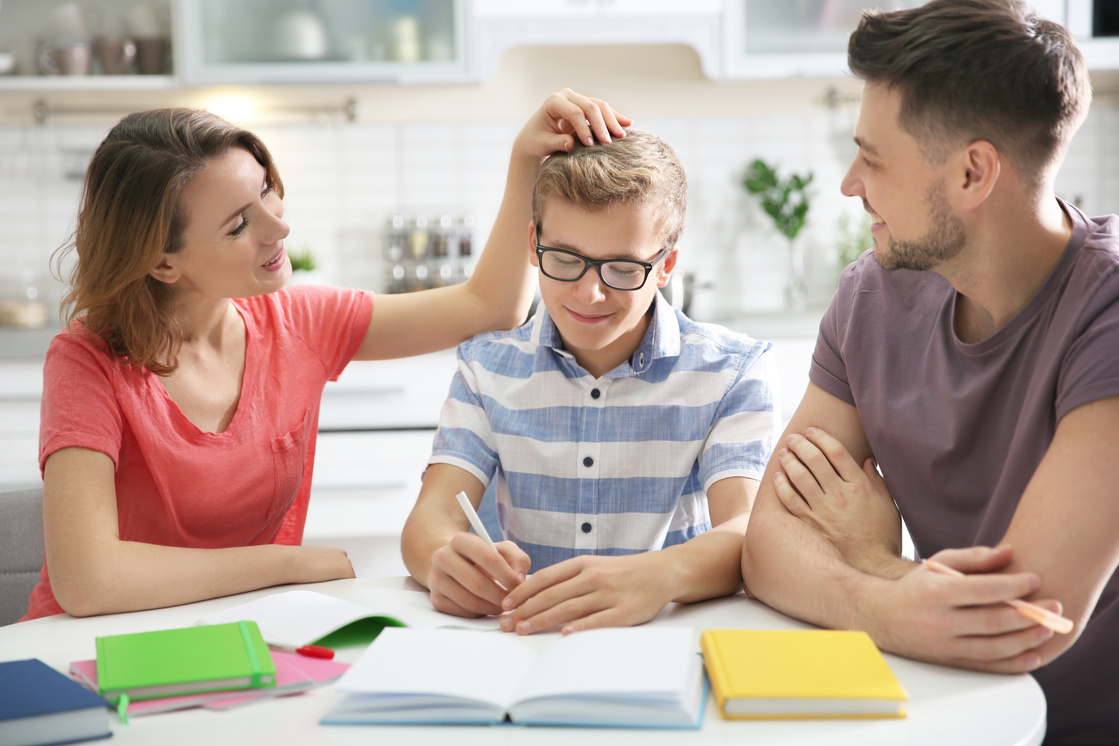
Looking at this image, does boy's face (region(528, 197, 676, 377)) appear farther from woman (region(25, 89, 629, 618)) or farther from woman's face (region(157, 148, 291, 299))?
woman's face (region(157, 148, 291, 299))

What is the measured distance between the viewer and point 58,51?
123 inches

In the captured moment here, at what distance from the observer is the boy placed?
51.7 inches

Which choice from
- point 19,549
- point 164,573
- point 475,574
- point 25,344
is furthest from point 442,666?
point 25,344

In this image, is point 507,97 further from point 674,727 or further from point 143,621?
point 674,727

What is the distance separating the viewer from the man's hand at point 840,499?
42.4 inches

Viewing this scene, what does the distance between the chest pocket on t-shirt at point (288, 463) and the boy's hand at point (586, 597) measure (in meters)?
0.57

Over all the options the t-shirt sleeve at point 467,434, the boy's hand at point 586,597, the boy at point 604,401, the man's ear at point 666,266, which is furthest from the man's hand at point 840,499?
the t-shirt sleeve at point 467,434

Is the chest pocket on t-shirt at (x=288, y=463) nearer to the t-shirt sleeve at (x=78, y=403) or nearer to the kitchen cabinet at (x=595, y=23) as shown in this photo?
the t-shirt sleeve at (x=78, y=403)

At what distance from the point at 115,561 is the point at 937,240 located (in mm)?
1034

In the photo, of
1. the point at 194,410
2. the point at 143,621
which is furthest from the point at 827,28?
the point at 143,621

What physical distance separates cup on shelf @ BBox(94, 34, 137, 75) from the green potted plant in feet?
6.95

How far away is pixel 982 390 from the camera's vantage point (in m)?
1.12

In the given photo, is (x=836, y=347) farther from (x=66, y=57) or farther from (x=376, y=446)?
(x=66, y=57)

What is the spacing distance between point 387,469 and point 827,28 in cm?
199
